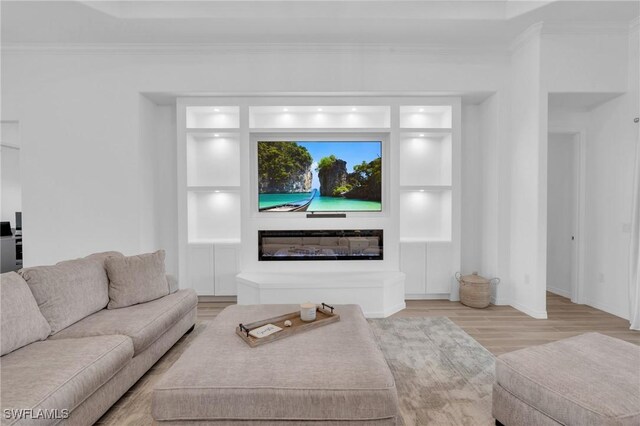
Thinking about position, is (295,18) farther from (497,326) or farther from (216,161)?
(497,326)

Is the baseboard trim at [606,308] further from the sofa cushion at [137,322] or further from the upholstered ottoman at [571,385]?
the sofa cushion at [137,322]

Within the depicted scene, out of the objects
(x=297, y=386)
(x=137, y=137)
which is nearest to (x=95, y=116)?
(x=137, y=137)

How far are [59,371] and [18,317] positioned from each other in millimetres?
532

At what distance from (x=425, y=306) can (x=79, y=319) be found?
3.37m

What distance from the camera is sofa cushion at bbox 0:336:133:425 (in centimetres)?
134

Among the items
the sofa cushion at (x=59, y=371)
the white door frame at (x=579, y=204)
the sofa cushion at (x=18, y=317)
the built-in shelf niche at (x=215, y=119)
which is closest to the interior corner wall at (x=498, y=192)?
the white door frame at (x=579, y=204)

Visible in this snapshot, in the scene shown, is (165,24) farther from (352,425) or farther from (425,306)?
(425,306)

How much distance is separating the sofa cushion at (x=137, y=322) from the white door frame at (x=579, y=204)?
14.8 ft

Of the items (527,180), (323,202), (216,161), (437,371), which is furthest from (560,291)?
(216,161)

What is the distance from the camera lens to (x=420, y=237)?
429 cm

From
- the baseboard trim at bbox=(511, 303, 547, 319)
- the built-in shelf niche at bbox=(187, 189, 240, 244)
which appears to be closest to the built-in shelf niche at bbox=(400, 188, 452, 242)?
the baseboard trim at bbox=(511, 303, 547, 319)

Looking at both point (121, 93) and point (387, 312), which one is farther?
point (121, 93)

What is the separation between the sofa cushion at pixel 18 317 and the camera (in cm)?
169

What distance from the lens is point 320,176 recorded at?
411 cm
